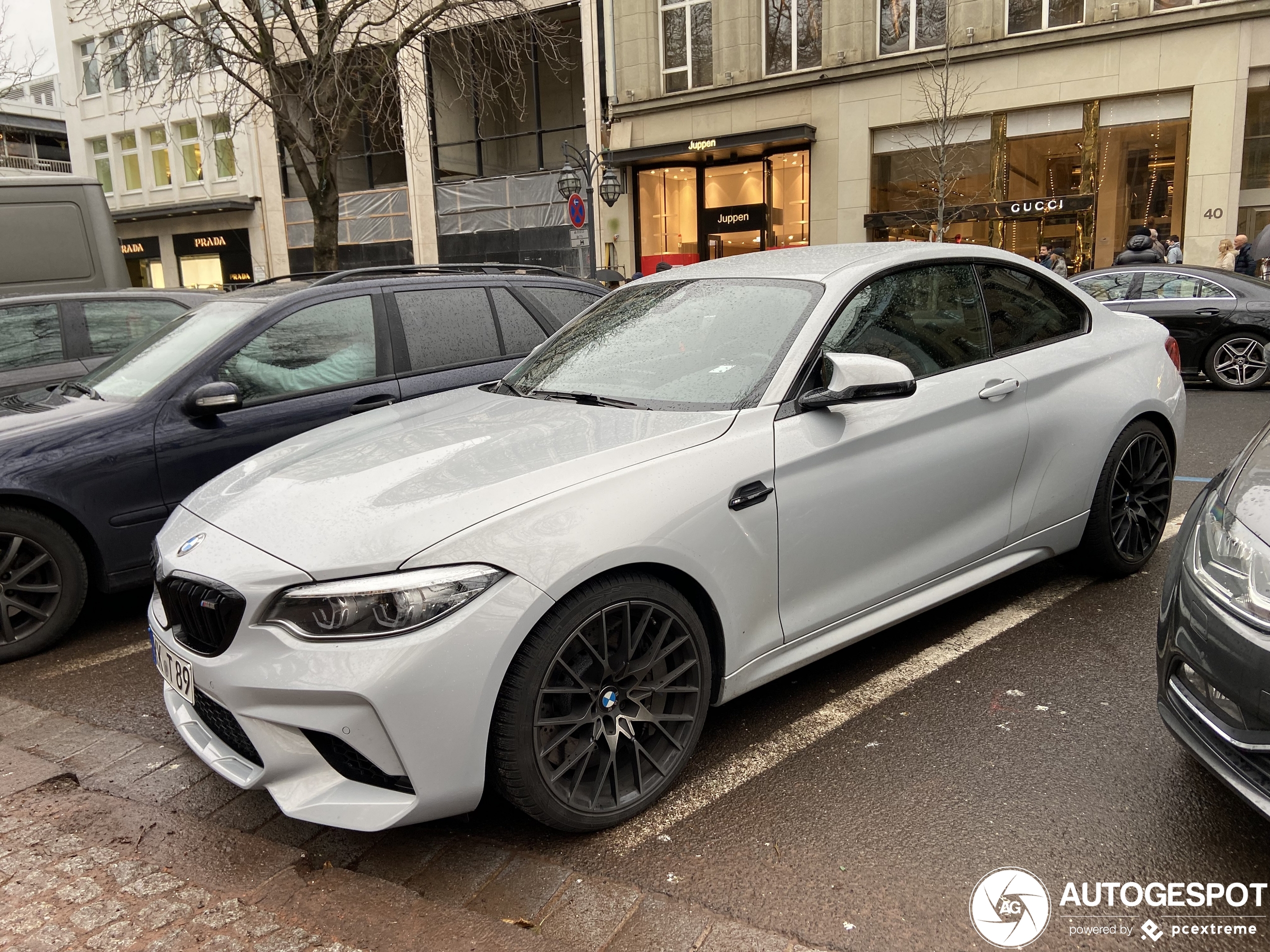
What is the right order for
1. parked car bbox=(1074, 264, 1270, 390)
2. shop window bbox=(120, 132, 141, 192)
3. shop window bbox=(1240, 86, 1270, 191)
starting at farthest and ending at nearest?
1. shop window bbox=(120, 132, 141, 192)
2. shop window bbox=(1240, 86, 1270, 191)
3. parked car bbox=(1074, 264, 1270, 390)

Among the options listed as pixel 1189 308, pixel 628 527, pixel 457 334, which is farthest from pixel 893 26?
pixel 628 527

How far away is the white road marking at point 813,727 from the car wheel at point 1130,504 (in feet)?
0.76

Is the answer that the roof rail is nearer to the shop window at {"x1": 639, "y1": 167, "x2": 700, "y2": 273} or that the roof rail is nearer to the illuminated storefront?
the illuminated storefront

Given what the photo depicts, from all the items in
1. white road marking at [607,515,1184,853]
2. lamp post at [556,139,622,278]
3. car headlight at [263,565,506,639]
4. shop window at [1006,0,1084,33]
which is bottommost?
white road marking at [607,515,1184,853]

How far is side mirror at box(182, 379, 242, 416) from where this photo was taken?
14.7ft

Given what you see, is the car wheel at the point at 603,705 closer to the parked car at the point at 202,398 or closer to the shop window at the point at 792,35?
the parked car at the point at 202,398

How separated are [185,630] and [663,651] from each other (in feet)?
4.57

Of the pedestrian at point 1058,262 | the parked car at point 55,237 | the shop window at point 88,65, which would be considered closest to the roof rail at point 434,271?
the parked car at point 55,237

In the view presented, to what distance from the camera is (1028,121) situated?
19.5 metres

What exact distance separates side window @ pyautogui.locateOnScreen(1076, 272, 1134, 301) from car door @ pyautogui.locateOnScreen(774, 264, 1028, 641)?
342 inches

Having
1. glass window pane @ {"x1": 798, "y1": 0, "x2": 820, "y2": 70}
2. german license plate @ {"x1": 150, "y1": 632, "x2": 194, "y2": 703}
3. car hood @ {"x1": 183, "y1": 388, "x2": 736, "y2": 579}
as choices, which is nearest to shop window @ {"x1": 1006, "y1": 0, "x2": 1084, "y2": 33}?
glass window pane @ {"x1": 798, "y1": 0, "x2": 820, "y2": 70}

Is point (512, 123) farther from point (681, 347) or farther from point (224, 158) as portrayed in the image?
point (681, 347)

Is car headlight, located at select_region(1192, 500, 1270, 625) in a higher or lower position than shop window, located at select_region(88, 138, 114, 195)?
lower

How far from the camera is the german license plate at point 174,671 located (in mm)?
2713
